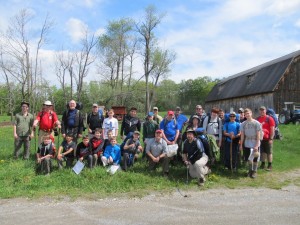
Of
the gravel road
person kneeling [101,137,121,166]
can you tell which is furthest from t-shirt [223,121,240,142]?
person kneeling [101,137,121,166]

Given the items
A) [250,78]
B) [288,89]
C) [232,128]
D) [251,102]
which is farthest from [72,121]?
[250,78]

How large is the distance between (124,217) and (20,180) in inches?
158

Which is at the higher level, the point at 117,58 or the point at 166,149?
the point at 117,58

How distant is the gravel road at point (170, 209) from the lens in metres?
5.71

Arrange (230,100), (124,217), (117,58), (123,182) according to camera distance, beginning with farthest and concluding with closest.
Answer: (117,58)
(230,100)
(123,182)
(124,217)

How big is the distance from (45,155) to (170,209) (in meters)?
4.67

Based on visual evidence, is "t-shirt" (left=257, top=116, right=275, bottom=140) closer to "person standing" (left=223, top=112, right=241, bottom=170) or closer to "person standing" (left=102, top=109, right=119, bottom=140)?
"person standing" (left=223, top=112, right=241, bottom=170)

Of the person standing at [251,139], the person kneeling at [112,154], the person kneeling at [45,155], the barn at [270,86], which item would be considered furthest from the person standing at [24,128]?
the barn at [270,86]

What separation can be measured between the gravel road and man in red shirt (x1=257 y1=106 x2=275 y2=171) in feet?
7.71

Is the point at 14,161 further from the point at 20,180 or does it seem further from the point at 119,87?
the point at 119,87

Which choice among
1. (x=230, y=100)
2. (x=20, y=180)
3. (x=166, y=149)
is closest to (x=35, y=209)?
(x=20, y=180)

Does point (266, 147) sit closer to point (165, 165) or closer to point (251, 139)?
point (251, 139)

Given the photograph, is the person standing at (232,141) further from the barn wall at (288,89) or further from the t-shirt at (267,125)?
the barn wall at (288,89)

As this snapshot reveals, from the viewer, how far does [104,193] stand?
7789 millimetres
